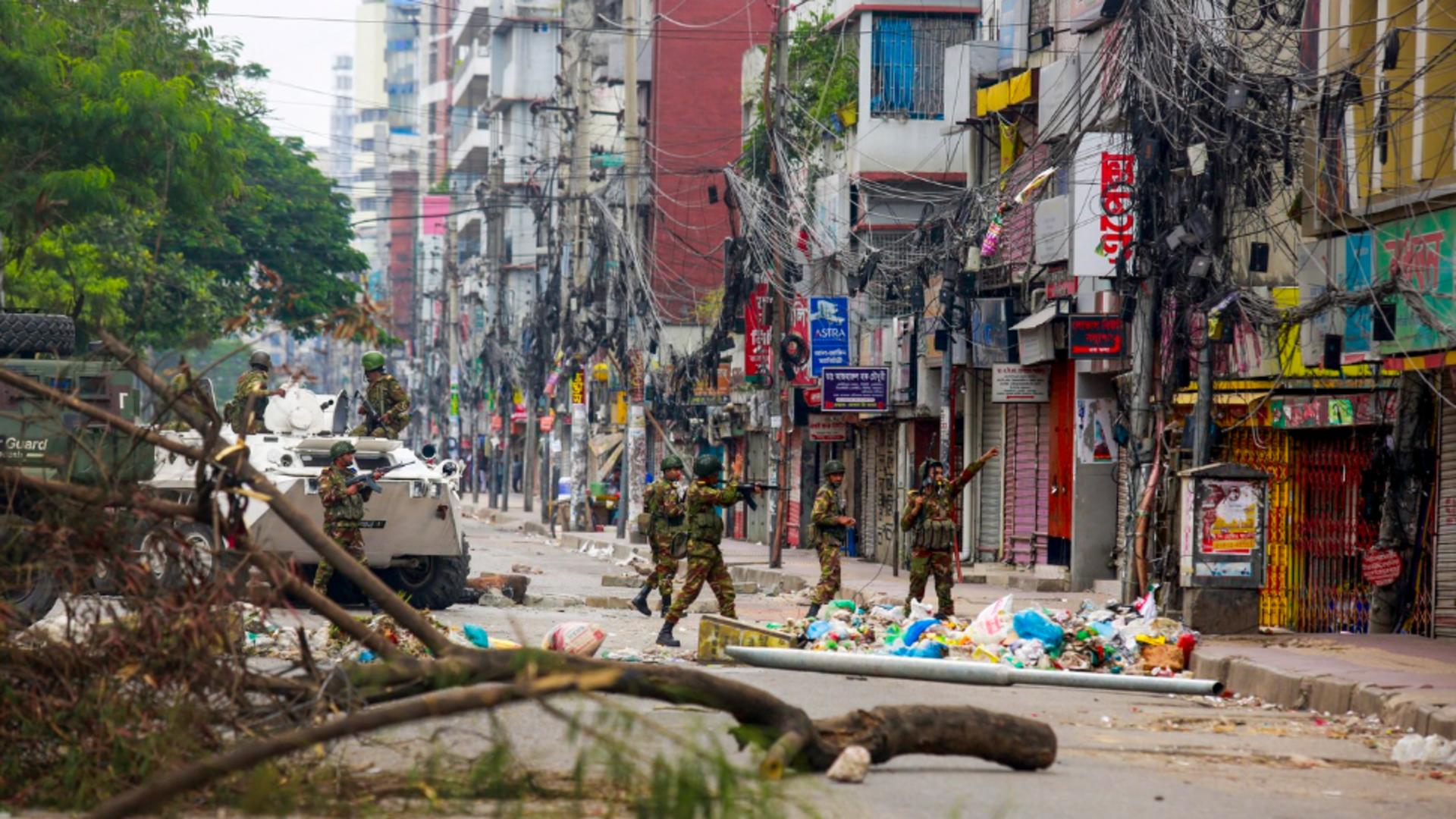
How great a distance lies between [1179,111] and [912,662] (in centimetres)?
655

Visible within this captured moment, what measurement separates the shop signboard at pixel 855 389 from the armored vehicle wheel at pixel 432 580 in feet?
42.3

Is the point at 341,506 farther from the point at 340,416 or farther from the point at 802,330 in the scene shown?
the point at 802,330

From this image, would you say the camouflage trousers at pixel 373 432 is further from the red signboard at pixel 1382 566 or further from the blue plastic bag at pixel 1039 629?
the red signboard at pixel 1382 566

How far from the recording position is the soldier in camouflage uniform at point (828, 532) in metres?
19.3

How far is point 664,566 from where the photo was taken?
19.7 metres

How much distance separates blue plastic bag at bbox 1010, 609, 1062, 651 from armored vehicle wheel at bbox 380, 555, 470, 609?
6.67 m

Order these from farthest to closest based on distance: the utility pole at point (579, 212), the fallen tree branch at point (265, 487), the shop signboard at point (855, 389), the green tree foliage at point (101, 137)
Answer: the utility pole at point (579, 212) < the shop signboard at point (855, 389) < the green tree foliage at point (101, 137) < the fallen tree branch at point (265, 487)

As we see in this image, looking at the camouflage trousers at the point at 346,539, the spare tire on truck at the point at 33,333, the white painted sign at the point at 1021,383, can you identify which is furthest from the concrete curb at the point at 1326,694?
the white painted sign at the point at 1021,383

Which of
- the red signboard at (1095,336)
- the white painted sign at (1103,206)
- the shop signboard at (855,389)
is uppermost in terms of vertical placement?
the white painted sign at (1103,206)

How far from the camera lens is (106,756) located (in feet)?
24.9

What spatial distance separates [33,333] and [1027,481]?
16542mm

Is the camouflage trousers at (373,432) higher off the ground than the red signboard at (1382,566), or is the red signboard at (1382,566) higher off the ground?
the camouflage trousers at (373,432)

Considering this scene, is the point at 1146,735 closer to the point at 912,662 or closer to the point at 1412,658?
the point at 912,662

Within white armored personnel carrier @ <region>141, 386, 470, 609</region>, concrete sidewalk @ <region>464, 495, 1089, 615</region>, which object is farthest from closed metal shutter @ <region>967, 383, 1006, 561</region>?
white armored personnel carrier @ <region>141, 386, 470, 609</region>
